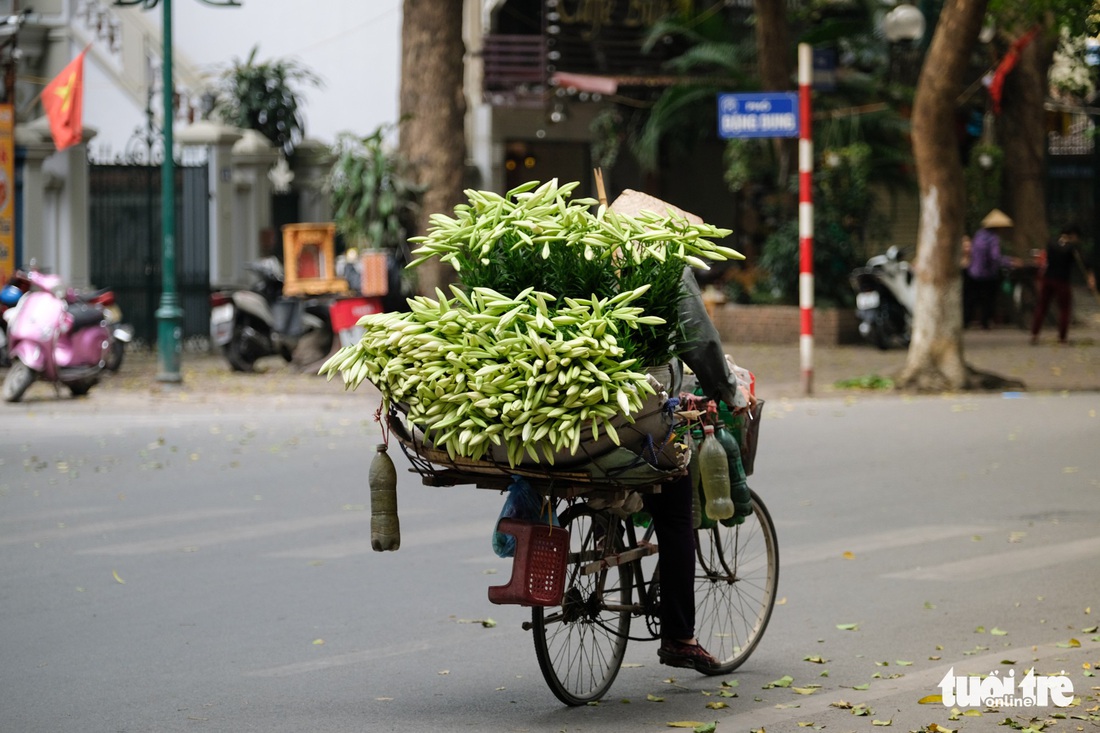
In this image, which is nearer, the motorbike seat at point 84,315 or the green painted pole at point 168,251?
the motorbike seat at point 84,315

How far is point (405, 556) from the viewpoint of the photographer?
846 cm

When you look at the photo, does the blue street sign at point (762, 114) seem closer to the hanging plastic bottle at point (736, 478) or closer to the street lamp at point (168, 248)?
the street lamp at point (168, 248)

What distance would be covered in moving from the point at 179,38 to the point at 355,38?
136 inches

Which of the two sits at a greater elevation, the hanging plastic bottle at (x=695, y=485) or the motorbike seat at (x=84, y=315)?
the motorbike seat at (x=84, y=315)

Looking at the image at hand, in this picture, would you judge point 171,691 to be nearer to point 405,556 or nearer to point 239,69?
point 405,556

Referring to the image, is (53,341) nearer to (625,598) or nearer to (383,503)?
(383,503)

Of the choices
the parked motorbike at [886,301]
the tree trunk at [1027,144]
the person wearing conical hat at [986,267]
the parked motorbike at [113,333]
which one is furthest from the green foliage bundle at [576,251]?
the tree trunk at [1027,144]

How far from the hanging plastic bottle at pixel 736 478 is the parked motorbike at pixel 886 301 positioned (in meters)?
17.0

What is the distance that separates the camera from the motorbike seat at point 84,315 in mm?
16328

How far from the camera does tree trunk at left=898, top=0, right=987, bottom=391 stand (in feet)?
53.4

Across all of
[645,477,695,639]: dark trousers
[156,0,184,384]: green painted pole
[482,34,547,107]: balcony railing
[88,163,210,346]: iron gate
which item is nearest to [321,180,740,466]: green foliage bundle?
[645,477,695,639]: dark trousers

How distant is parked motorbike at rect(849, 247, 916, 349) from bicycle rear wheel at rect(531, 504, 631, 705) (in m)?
17.5

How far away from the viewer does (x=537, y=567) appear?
5.24 metres

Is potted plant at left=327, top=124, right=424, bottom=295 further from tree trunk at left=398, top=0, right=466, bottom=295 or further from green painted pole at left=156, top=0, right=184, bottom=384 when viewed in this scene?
green painted pole at left=156, top=0, right=184, bottom=384
